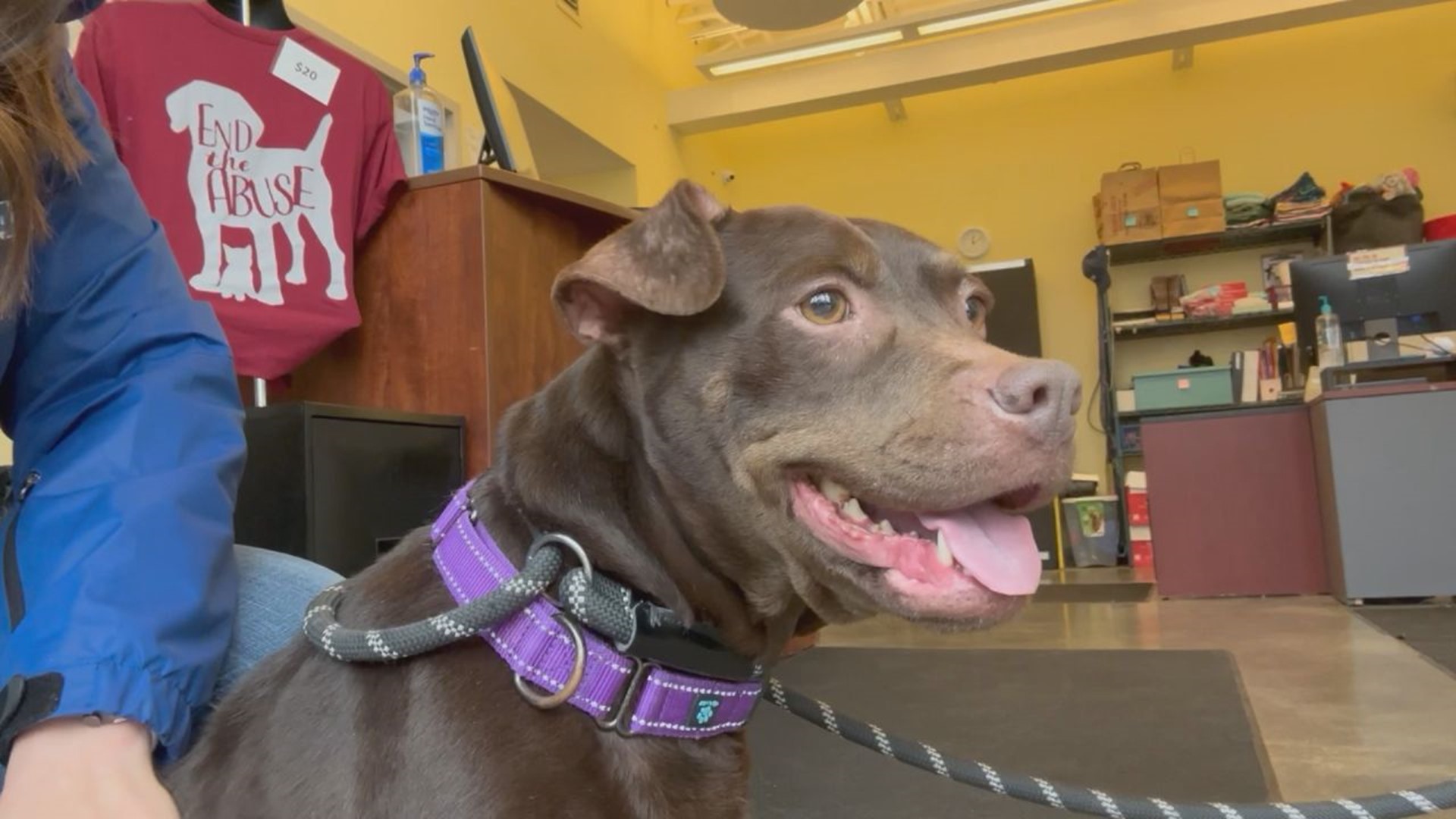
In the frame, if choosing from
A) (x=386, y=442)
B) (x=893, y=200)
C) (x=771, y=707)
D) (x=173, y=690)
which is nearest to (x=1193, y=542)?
(x=771, y=707)

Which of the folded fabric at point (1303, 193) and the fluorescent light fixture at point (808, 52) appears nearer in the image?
the folded fabric at point (1303, 193)

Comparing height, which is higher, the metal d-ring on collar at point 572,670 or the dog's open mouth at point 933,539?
the dog's open mouth at point 933,539

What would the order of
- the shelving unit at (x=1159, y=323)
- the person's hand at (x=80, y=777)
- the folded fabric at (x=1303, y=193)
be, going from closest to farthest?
the person's hand at (x=80, y=777) < the folded fabric at (x=1303, y=193) < the shelving unit at (x=1159, y=323)

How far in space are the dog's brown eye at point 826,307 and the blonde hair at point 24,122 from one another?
2.66 feet

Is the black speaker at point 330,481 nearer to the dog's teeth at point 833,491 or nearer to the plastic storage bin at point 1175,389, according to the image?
the dog's teeth at point 833,491

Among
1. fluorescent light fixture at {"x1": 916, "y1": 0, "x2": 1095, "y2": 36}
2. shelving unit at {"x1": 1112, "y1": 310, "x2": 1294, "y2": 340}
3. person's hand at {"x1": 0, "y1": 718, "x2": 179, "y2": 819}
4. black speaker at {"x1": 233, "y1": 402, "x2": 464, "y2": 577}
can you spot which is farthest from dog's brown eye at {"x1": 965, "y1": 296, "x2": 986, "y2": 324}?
shelving unit at {"x1": 1112, "y1": 310, "x2": 1294, "y2": 340}

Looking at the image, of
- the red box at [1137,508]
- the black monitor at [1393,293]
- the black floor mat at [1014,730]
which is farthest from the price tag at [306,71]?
the red box at [1137,508]

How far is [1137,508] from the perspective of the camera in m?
8.35

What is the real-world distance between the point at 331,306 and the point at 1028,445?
195cm

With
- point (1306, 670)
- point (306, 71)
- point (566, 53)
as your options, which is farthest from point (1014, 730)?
point (566, 53)

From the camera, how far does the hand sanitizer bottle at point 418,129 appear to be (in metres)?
2.87

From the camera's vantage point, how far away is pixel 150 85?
2184mm

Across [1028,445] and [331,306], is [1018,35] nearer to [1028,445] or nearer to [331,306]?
[331,306]

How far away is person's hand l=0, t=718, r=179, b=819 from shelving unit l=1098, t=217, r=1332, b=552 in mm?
8038
